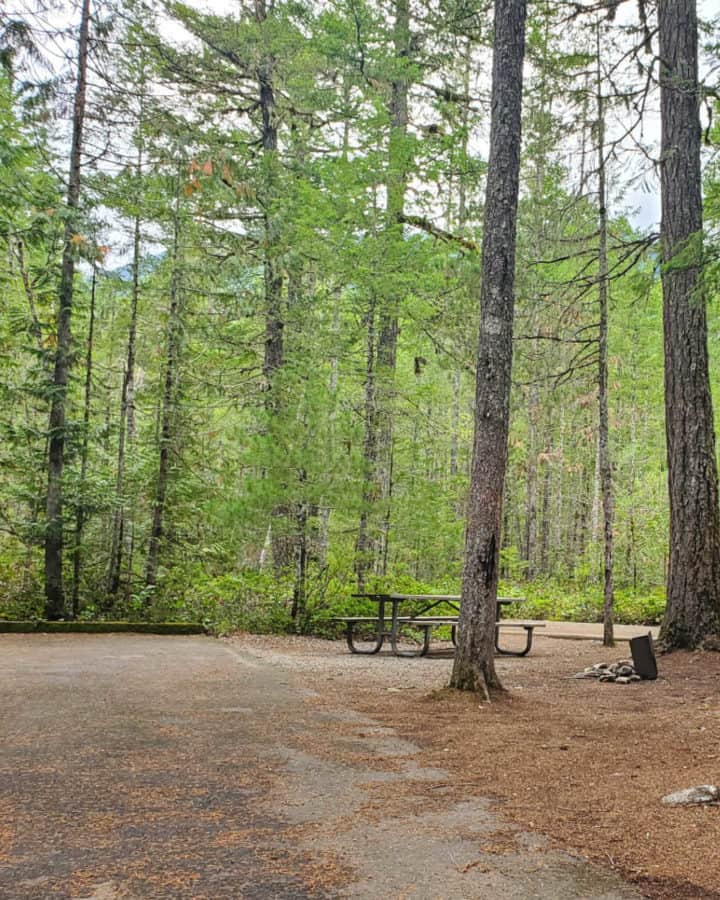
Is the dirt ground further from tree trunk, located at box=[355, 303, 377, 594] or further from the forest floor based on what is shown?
tree trunk, located at box=[355, 303, 377, 594]

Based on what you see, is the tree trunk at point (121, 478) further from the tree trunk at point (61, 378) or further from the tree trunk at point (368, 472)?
the tree trunk at point (368, 472)

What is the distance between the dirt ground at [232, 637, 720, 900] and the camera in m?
3.26

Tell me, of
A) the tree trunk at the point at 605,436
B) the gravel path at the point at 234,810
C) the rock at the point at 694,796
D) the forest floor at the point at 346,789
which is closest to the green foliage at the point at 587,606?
the tree trunk at the point at 605,436

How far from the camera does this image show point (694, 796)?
3.83m

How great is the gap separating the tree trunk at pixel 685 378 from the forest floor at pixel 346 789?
1786 mm

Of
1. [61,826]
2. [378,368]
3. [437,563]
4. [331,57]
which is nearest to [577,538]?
[437,563]

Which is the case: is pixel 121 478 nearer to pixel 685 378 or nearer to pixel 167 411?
pixel 167 411

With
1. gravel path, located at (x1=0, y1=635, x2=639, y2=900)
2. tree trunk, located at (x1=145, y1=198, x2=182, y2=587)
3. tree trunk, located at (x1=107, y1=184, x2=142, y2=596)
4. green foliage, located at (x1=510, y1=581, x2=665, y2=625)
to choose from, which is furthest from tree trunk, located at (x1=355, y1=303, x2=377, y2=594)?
green foliage, located at (x1=510, y1=581, x2=665, y2=625)

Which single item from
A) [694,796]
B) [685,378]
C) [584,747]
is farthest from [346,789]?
[685,378]

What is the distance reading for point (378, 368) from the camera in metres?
14.7

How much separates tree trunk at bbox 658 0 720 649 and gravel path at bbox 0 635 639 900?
16.8 ft

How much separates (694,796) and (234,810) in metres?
2.37

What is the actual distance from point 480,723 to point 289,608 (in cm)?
773

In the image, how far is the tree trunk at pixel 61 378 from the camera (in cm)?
1290
